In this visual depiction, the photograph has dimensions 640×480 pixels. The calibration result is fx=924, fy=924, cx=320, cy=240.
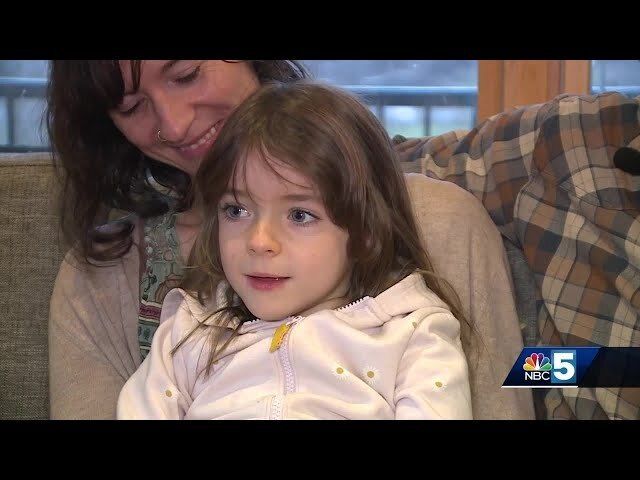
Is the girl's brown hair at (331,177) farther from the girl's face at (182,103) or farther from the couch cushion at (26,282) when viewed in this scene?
the couch cushion at (26,282)

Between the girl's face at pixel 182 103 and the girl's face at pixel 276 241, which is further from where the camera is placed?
the girl's face at pixel 182 103

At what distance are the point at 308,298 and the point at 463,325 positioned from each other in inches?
8.4

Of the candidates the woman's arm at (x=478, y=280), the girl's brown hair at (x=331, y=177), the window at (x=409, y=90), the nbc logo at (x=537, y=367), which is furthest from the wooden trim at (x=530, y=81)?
the nbc logo at (x=537, y=367)

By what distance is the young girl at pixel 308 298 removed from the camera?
1107mm

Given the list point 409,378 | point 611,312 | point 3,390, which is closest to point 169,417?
point 409,378

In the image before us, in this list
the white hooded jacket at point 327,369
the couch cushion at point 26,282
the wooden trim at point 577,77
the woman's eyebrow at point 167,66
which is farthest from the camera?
the wooden trim at point 577,77

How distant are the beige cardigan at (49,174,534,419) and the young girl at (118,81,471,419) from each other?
5cm

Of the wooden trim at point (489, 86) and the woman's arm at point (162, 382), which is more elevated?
the wooden trim at point (489, 86)

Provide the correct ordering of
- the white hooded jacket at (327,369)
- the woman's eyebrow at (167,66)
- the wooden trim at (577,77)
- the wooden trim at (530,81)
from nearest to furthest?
the white hooded jacket at (327,369) < the woman's eyebrow at (167,66) < the wooden trim at (577,77) < the wooden trim at (530,81)

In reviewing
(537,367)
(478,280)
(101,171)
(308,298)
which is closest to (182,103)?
(101,171)

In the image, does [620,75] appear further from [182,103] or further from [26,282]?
[26,282]

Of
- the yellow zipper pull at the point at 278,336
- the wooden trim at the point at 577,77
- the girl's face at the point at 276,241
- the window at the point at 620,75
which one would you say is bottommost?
the yellow zipper pull at the point at 278,336

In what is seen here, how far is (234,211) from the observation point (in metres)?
1.15
